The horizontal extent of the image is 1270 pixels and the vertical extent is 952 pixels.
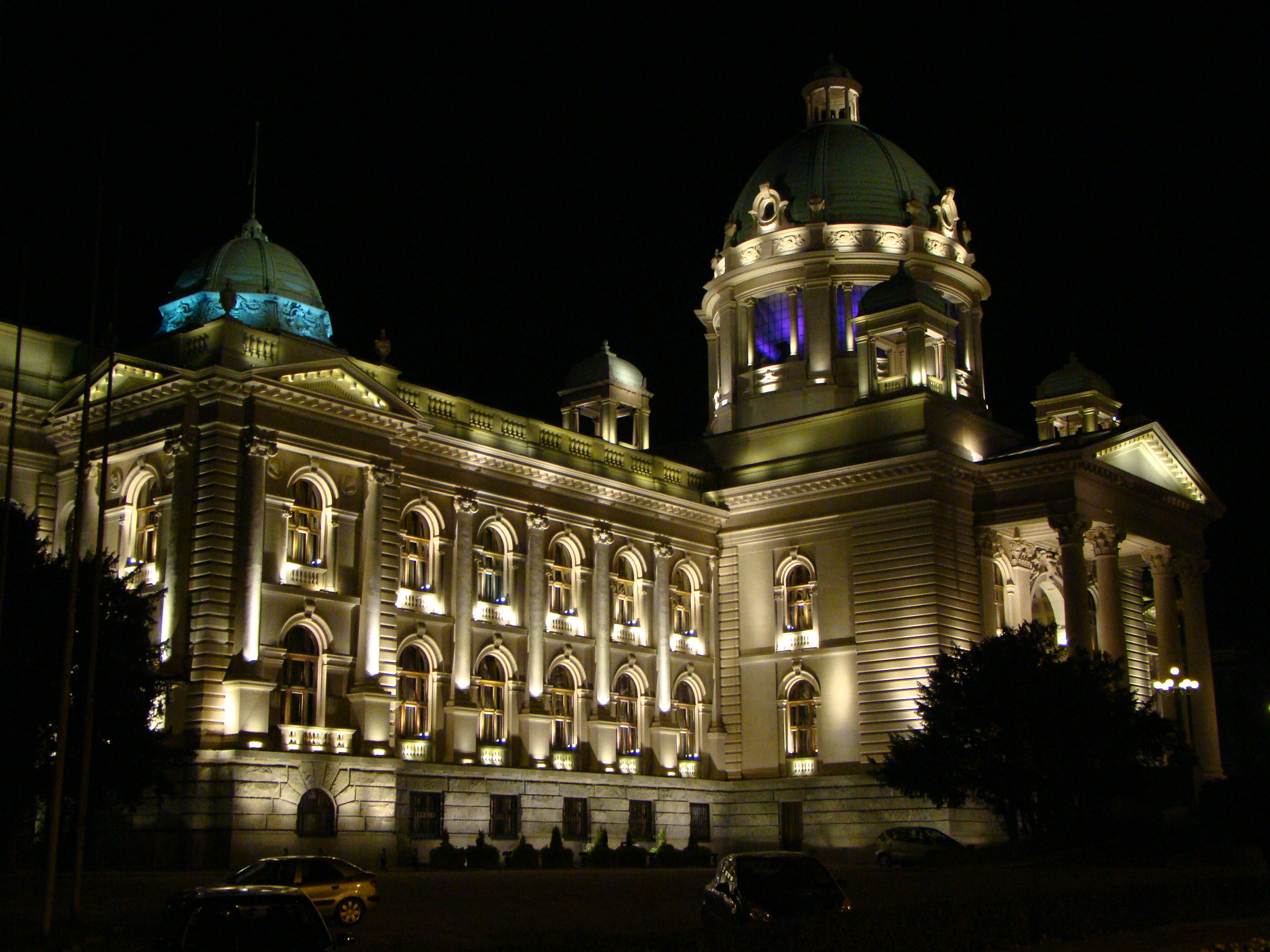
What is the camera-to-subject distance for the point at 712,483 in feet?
216

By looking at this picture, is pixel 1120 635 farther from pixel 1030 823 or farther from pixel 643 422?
pixel 643 422

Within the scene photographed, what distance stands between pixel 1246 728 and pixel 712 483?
53.0m

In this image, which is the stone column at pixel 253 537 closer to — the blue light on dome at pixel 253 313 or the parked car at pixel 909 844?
the blue light on dome at pixel 253 313

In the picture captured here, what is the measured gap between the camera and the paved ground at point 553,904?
2305 cm

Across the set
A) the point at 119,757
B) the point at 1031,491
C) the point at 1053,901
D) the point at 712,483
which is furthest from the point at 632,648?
the point at 1053,901

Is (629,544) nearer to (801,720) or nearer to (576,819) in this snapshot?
(801,720)

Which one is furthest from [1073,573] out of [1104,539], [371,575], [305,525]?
[305,525]

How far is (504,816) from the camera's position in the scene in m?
52.6

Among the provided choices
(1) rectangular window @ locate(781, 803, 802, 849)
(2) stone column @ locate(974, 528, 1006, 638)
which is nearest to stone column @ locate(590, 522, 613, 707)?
(1) rectangular window @ locate(781, 803, 802, 849)

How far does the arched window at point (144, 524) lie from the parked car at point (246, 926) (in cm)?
3346

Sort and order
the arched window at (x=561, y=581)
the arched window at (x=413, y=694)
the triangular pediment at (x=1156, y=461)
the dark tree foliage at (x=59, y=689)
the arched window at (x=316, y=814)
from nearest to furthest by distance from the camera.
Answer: the dark tree foliage at (x=59, y=689) → the arched window at (x=316, y=814) → the arched window at (x=413, y=694) → the arched window at (x=561, y=581) → the triangular pediment at (x=1156, y=461)

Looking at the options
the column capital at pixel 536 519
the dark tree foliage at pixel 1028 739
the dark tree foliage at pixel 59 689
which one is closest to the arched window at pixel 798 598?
the column capital at pixel 536 519

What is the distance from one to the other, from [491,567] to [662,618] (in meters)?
8.71

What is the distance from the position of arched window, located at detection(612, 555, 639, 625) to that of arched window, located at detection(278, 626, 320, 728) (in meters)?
15.8
